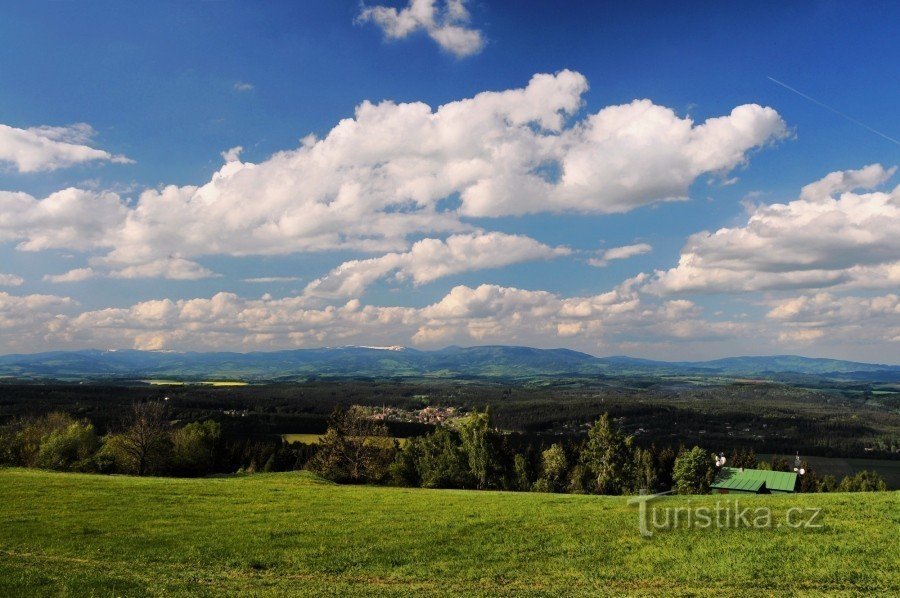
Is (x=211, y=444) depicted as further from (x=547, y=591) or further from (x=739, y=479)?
(x=547, y=591)

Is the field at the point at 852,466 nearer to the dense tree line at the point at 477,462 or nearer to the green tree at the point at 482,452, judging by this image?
the dense tree line at the point at 477,462

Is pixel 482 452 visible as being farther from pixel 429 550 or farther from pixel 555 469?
pixel 429 550

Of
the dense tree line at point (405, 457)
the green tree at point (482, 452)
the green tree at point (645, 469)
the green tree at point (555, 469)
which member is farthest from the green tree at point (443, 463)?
the green tree at point (645, 469)

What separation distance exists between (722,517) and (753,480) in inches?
2230

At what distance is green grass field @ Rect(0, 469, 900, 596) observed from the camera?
788 inches

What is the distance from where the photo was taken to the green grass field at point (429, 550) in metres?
20.0

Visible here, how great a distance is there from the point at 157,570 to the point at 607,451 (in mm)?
64039

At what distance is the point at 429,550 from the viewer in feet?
82.0

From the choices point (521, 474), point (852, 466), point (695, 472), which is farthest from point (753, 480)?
point (852, 466)

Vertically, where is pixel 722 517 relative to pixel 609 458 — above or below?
above

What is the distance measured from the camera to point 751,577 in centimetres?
2064

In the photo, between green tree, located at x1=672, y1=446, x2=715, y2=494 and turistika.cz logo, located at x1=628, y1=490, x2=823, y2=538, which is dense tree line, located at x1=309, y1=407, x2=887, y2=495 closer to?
green tree, located at x1=672, y1=446, x2=715, y2=494

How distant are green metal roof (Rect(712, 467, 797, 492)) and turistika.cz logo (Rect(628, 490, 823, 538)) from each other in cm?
4959

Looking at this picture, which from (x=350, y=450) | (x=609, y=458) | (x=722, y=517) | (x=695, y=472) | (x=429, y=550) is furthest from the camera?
(x=695, y=472)
